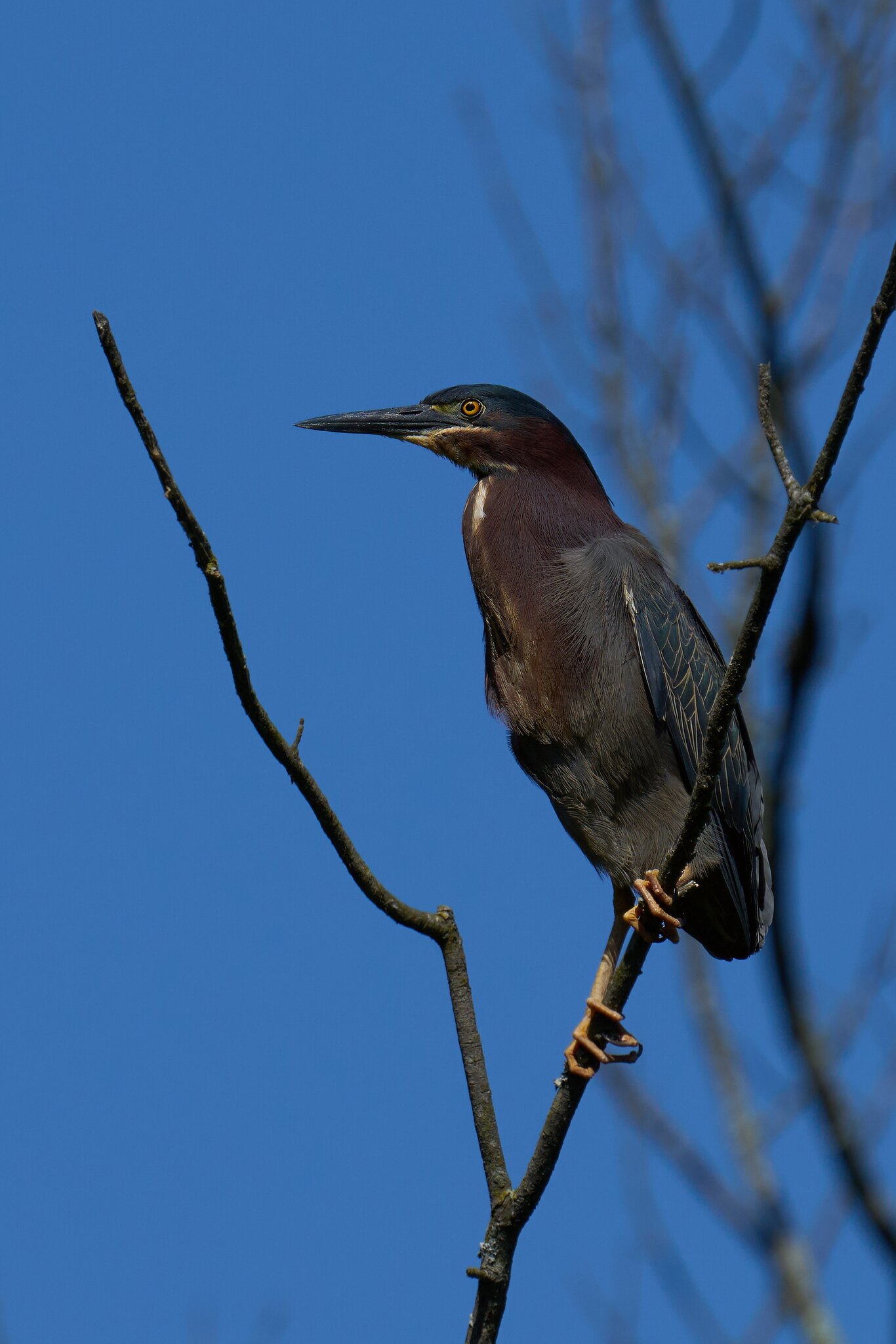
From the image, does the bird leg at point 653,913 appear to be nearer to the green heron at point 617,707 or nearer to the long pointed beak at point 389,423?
the green heron at point 617,707

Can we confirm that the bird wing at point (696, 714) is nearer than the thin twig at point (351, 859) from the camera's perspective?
No

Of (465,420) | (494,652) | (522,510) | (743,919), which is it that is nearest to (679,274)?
(465,420)

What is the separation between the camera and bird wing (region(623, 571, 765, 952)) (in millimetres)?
4469

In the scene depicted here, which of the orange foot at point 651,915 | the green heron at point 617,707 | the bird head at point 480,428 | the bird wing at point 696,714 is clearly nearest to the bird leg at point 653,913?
the orange foot at point 651,915

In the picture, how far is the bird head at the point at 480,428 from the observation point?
5.21m

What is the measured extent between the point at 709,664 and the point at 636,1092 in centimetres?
163

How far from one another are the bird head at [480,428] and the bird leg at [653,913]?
5.84 feet

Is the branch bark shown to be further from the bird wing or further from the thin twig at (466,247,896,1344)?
the bird wing

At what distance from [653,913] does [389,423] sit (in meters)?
2.38

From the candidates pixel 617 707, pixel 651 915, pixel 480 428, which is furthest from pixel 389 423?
pixel 651 915

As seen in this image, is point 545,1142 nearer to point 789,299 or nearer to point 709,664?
point 709,664

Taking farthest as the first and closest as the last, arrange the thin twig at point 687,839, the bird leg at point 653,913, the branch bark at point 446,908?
the bird leg at point 653,913 < the branch bark at point 446,908 < the thin twig at point 687,839


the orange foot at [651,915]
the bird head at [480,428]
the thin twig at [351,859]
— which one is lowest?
the thin twig at [351,859]

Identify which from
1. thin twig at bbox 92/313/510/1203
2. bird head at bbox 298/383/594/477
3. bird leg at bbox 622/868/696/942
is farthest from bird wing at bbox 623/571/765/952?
thin twig at bbox 92/313/510/1203
